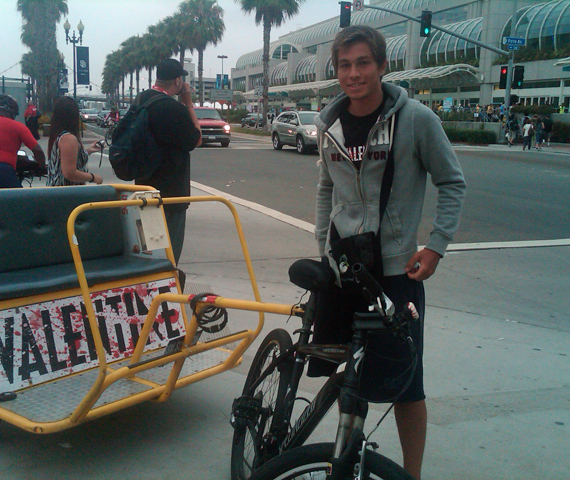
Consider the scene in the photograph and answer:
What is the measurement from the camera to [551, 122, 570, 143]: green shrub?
33.9 meters

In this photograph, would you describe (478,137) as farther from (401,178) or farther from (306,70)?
(306,70)

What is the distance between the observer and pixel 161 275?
3674mm

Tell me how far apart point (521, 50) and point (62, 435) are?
1955 inches

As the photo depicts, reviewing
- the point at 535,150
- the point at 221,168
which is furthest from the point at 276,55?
the point at 221,168

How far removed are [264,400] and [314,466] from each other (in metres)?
0.74

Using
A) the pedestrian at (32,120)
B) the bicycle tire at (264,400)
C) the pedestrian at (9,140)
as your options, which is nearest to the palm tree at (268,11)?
the pedestrian at (32,120)

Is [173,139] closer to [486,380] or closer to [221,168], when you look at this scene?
[486,380]

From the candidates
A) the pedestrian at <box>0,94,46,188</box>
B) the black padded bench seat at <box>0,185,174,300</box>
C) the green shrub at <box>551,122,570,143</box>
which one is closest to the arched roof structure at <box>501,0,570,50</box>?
the green shrub at <box>551,122,570,143</box>

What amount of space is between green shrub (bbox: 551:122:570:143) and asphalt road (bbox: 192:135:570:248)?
11678 millimetres

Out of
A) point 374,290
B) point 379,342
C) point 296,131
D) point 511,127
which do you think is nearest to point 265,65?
point 511,127

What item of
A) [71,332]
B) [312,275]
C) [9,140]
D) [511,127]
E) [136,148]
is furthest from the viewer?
[511,127]

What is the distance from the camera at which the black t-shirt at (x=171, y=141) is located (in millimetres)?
4621

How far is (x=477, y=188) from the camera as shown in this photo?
14.2m

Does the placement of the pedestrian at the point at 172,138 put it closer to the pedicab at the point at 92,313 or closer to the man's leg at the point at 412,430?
the pedicab at the point at 92,313
